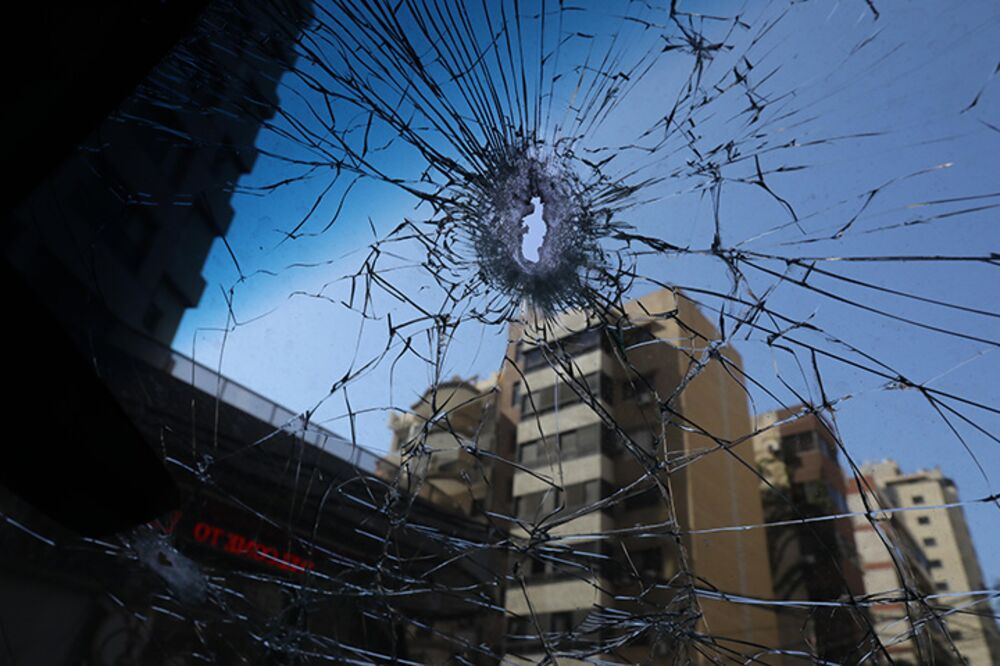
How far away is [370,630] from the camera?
2.74 ft

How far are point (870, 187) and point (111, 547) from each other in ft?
3.74

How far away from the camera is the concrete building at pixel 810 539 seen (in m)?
0.55

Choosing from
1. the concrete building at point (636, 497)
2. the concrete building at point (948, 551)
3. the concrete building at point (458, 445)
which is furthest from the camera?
the concrete building at point (458, 445)

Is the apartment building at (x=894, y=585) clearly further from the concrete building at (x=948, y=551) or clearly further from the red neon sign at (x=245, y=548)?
the red neon sign at (x=245, y=548)

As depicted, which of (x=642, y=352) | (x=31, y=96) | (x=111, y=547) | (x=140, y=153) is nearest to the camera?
(x=31, y=96)

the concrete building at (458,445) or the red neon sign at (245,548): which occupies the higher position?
the concrete building at (458,445)

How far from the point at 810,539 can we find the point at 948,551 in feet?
0.34

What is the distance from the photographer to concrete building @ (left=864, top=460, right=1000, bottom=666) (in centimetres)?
49

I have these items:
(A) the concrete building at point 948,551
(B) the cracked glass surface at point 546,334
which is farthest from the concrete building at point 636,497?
(A) the concrete building at point 948,551

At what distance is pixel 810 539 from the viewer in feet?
1.88

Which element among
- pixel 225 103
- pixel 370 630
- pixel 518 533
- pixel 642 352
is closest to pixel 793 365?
pixel 642 352

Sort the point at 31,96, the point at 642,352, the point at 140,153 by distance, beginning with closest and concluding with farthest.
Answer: the point at 31,96
the point at 642,352
the point at 140,153

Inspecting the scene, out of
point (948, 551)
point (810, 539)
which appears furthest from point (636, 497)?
point (948, 551)

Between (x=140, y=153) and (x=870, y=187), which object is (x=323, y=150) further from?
(x=870, y=187)
